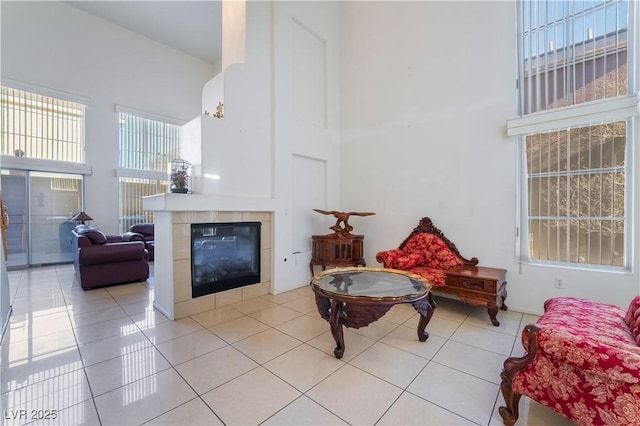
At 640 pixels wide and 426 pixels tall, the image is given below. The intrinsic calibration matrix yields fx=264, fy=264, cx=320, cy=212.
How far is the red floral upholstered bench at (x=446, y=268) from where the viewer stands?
2838 millimetres

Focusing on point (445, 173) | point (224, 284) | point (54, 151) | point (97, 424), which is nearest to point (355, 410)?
point (97, 424)

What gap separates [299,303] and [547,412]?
8.15 ft

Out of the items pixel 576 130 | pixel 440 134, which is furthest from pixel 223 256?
pixel 576 130

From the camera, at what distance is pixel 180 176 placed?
3.15 m

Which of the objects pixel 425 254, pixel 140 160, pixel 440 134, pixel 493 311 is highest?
pixel 140 160

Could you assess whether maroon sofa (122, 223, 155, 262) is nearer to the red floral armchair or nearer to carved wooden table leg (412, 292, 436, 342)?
the red floral armchair

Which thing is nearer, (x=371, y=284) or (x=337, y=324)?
(x=337, y=324)

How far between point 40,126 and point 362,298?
760 centimetres

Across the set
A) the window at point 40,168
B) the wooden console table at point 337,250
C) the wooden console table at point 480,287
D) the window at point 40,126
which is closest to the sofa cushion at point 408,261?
the wooden console table at point 480,287

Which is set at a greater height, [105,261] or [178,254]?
[178,254]

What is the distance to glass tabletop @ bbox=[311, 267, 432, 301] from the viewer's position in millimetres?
2150

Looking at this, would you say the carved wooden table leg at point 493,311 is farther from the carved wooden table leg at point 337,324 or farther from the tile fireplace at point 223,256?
the tile fireplace at point 223,256

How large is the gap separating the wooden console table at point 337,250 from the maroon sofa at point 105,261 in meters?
2.92

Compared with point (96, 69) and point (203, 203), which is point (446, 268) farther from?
point (96, 69)
